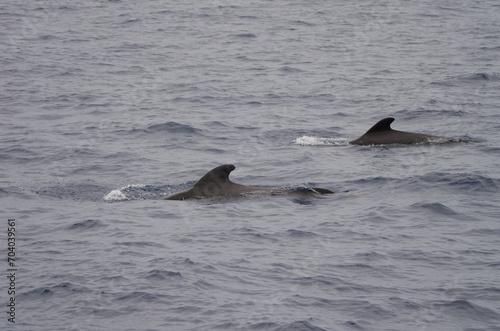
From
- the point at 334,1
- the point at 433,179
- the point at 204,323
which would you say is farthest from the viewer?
the point at 334,1

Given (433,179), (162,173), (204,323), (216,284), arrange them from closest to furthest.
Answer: (204,323), (216,284), (433,179), (162,173)

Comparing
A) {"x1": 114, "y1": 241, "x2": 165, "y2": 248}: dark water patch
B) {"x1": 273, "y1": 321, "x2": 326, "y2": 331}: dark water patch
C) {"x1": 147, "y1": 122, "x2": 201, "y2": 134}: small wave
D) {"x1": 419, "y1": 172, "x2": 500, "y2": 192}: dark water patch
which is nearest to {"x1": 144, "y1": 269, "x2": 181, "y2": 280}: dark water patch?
{"x1": 114, "y1": 241, "x2": 165, "y2": 248}: dark water patch

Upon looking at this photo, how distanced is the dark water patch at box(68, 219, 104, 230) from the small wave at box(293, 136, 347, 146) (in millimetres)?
8713

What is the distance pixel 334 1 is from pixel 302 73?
2597cm

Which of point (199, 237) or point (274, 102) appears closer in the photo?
point (199, 237)

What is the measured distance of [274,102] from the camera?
1160 inches

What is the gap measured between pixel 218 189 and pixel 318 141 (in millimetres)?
6869

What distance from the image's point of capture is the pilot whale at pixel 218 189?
1655 centimetres

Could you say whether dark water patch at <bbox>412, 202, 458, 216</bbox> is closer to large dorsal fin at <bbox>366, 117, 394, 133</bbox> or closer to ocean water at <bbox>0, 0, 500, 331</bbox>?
ocean water at <bbox>0, 0, 500, 331</bbox>

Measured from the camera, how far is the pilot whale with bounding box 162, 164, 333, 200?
651 inches

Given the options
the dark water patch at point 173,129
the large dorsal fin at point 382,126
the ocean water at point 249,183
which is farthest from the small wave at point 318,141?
the dark water patch at point 173,129

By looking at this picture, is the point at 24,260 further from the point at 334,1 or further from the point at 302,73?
the point at 334,1

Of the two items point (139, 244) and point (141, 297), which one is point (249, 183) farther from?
point (141, 297)

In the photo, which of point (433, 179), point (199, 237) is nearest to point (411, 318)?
point (199, 237)
